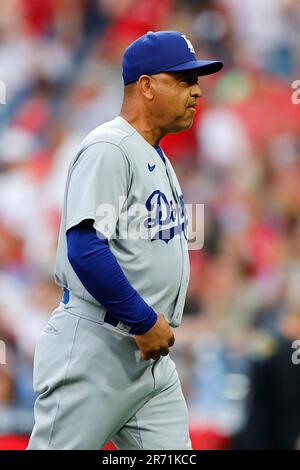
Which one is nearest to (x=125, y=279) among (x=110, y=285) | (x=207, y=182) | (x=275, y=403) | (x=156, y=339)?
(x=110, y=285)

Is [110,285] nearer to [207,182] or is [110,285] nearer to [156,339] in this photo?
[156,339]

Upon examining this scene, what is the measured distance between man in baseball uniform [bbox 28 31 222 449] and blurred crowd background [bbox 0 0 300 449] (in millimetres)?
1582

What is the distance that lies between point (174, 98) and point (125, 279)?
2.07 feet

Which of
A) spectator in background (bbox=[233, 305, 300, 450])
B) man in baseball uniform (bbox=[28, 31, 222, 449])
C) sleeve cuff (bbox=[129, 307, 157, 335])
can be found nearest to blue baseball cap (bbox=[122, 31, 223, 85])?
man in baseball uniform (bbox=[28, 31, 222, 449])

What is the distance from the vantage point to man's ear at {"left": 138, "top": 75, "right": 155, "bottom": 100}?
321 cm

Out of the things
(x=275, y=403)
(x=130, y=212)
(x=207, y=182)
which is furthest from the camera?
(x=207, y=182)

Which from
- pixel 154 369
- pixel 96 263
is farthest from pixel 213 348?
pixel 96 263

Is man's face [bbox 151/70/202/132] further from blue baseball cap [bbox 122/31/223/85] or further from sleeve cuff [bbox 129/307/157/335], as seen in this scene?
sleeve cuff [bbox 129/307/157/335]

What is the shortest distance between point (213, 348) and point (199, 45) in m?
3.03

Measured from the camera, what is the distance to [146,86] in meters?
3.23

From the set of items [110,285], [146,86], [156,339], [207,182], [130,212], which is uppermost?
[146,86]

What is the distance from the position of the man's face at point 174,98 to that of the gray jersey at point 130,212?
103 millimetres

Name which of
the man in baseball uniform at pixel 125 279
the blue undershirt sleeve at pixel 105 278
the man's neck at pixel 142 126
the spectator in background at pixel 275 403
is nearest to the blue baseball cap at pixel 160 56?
the man in baseball uniform at pixel 125 279

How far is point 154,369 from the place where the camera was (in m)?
3.21
